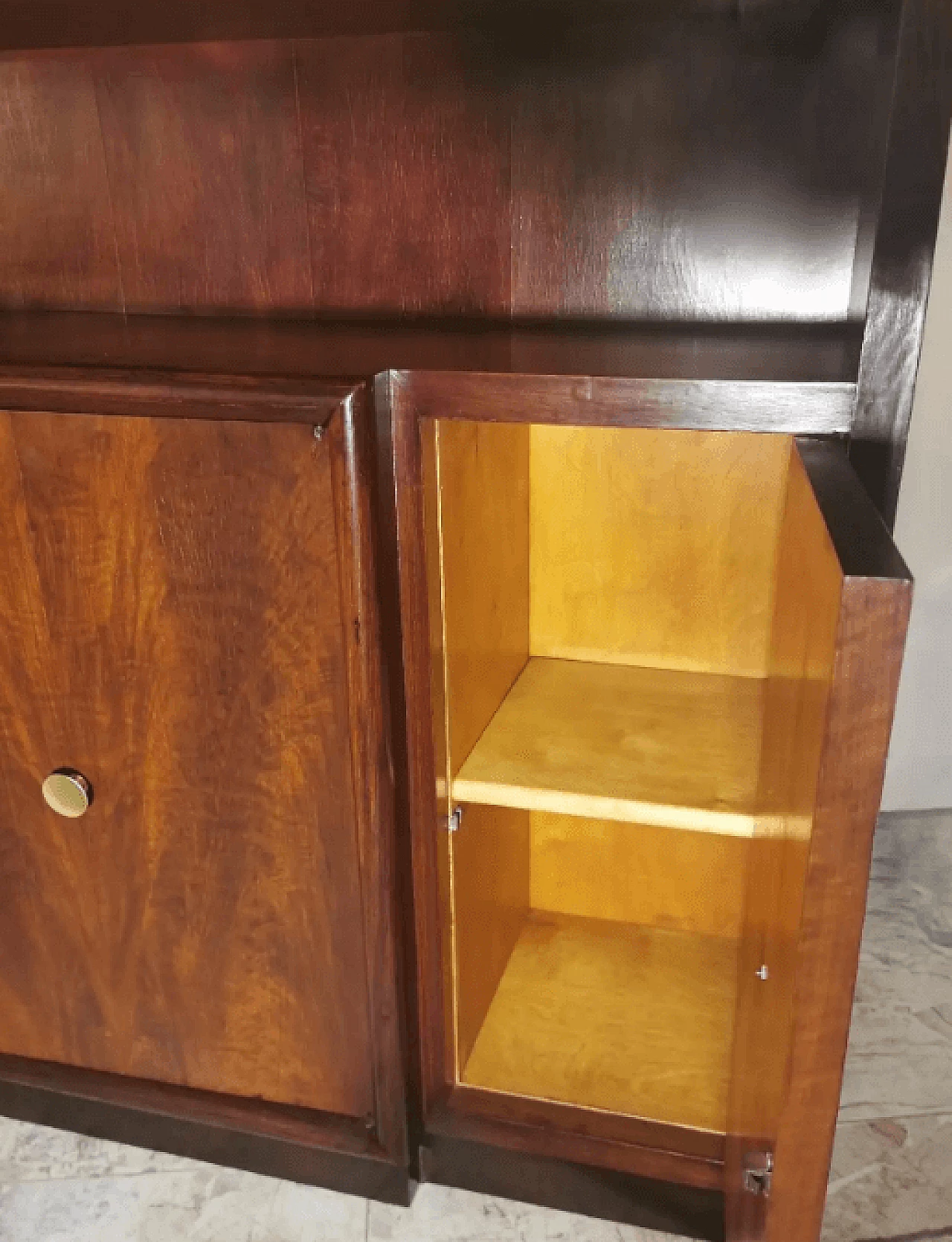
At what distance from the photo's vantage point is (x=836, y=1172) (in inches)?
47.3

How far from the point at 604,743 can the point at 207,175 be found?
0.68m

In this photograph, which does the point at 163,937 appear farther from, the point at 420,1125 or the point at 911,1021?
the point at 911,1021

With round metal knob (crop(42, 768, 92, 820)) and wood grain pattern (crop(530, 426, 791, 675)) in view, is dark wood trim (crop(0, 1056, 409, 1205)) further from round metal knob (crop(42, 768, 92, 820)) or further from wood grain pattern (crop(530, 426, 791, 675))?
wood grain pattern (crop(530, 426, 791, 675))

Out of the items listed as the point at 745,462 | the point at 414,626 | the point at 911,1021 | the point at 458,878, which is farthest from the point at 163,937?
the point at 911,1021

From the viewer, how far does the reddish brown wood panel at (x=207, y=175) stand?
107 centimetres

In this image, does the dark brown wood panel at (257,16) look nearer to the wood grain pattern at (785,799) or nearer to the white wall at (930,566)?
the wood grain pattern at (785,799)

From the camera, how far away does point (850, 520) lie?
1.99 ft

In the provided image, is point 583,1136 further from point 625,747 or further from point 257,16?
point 257,16

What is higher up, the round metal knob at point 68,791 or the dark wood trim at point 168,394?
the dark wood trim at point 168,394

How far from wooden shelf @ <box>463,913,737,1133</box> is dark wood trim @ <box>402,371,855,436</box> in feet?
2.23

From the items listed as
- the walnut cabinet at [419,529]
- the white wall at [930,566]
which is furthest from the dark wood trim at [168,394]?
the white wall at [930,566]

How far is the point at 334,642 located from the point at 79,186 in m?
0.59

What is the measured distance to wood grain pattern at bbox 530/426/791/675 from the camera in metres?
1.15

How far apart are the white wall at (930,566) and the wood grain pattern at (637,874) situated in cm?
49
